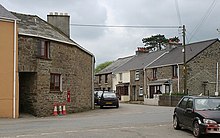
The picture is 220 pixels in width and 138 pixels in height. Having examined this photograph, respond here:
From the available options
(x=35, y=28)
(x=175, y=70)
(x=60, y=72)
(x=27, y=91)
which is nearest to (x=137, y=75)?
(x=175, y=70)

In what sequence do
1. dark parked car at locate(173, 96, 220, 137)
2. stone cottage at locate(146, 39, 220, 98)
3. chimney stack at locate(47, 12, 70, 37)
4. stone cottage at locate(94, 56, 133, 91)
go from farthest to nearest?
stone cottage at locate(94, 56, 133, 91), stone cottage at locate(146, 39, 220, 98), chimney stack at locate(47, 12, 70, 37), dark parked car at locate(173, 96, 220, 137)

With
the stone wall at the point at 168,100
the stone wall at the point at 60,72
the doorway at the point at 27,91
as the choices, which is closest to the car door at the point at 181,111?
the stone wall at the point at 60,72

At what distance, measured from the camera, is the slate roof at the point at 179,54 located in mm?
48375

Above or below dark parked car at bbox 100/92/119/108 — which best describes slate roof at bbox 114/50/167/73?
above

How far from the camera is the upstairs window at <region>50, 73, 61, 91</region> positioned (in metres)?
26.9

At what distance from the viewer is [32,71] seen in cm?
2527

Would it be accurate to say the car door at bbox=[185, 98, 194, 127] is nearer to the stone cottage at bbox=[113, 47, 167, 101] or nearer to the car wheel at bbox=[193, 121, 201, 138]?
the car wheel at bbox=[193, 121, 201, 138]

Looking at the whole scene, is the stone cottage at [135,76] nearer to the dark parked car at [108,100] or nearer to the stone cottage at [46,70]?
the dark parked car at [108,100]

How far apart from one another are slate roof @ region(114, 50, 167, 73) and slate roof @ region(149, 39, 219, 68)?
2.39m

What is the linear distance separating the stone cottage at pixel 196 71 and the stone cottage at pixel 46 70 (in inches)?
785

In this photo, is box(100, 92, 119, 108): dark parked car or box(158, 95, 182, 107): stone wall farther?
box(158, 95, 182, 107): stone wall

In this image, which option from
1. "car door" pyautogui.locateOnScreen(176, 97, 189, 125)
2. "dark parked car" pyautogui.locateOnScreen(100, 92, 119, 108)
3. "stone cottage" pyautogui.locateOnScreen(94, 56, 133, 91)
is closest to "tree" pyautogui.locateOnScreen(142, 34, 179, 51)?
"stone cottage" pyautogui.locateOnScreen(94, 56, 133, 91)

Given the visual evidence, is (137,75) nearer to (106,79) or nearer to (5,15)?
(106,79)

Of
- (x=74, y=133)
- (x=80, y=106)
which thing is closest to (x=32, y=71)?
(x=80, y=106)
